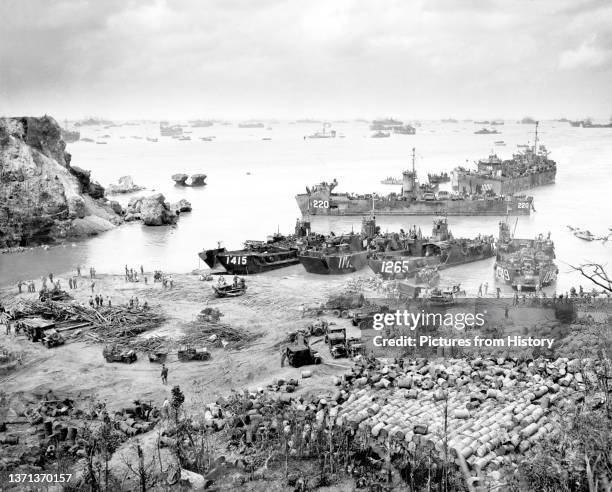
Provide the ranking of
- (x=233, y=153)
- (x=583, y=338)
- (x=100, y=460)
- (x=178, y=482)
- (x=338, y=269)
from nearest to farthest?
(x=178, y=482)
(x=100, y=460)
(x=583, y=338)
(x=338, y=269)
(x=233, y=153)

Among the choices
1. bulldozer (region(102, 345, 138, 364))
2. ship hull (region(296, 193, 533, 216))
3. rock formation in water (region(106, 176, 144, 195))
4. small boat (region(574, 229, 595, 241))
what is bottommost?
bulldozer (region(102, 345, 138, 364))

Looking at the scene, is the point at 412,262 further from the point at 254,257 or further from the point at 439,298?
the point at 439,298

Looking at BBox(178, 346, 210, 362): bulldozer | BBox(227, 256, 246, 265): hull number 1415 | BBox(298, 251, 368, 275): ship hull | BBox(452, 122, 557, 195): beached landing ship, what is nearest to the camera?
BBox(178, 346, 210, 362): bulldozer

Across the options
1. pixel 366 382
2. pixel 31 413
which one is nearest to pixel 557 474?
pixel 366 382

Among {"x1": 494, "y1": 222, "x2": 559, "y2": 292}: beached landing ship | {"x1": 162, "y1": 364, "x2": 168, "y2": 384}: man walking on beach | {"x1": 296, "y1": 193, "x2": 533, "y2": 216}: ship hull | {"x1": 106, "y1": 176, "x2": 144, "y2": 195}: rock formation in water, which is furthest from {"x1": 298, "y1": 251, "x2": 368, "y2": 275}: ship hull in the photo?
{"x1": 106, "y1": 176, "x2": 144, "y2": 195}: rock formation in water

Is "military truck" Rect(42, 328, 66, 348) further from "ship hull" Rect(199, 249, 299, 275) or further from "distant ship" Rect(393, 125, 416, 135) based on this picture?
"distant ship" Rect(393, 125, 416, 135)

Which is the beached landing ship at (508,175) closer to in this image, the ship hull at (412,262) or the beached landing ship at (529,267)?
the ship hull at (412,262)

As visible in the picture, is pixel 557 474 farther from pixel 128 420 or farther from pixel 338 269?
pixel 338 269
